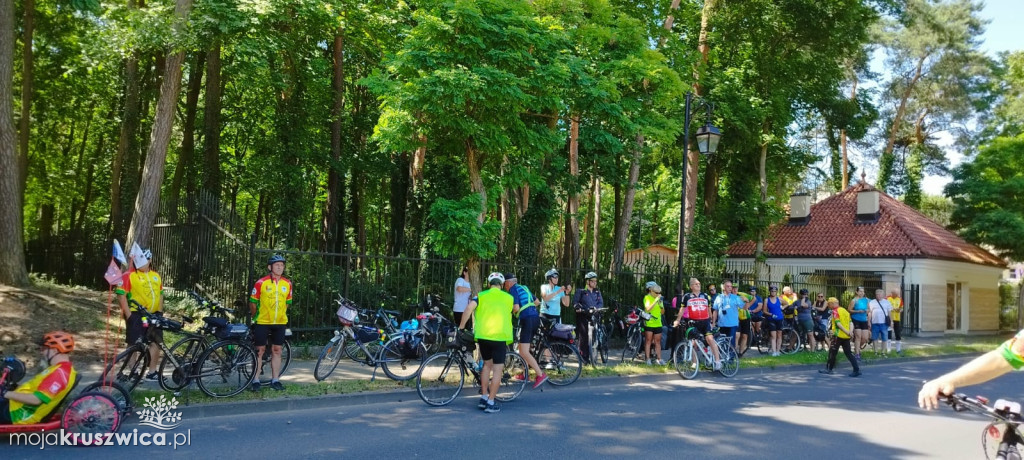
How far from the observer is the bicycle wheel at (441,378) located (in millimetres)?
9391

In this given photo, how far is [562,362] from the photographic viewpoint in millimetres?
11398

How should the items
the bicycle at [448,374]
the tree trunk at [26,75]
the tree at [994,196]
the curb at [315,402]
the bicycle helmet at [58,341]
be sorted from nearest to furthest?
the bicycle helmet at [58,341]
the curb at [315,402]
the bicycle at [448,374]
the tree trunk at [26,75]
the tree at [994,196]

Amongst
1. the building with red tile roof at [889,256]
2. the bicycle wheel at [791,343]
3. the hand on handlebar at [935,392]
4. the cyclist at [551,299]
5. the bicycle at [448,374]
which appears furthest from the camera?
the building with red tile roof at [889,256]

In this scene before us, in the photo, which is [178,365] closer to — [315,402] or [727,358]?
[315,402]

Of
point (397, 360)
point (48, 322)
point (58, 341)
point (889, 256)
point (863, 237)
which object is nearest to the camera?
point (58, 341)

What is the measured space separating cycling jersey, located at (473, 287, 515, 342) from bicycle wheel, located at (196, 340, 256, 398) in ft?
9.92

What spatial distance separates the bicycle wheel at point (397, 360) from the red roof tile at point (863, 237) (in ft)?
75.9

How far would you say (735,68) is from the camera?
80.1 feet

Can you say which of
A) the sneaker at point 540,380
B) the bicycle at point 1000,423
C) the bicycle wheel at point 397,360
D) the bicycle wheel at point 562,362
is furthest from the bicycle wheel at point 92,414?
the bicycle at point 1000,423

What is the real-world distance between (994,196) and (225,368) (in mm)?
29573

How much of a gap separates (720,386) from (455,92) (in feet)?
21.4

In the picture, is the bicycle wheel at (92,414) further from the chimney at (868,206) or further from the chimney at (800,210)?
the chimney at (800,210)

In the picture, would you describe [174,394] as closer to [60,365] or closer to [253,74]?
[60,365]

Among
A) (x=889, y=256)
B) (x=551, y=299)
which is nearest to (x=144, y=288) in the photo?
(x=551, y=299)
